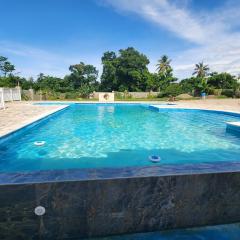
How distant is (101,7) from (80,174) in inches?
568

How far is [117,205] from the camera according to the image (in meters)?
2.32

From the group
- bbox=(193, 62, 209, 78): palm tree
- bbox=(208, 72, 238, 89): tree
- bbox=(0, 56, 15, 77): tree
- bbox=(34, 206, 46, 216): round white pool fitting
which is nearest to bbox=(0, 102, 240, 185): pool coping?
bbox=(34, 206, 46, 216): round white pool fitting

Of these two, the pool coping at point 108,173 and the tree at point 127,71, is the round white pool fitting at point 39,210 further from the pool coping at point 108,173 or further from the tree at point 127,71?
the tree at point 127,71

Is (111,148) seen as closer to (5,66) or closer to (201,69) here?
(5,66)

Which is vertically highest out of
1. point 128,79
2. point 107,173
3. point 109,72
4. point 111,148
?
point 109,72

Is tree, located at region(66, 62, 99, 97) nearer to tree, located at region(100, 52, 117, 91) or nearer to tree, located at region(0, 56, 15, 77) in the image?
tree, located at region(100, 52, 117, 91)

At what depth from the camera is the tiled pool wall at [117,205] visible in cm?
214

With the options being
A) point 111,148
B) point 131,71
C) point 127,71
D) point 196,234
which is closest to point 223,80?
point 131,71

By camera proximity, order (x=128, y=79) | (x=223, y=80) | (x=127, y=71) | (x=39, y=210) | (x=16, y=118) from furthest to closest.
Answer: (x=128, y=79)
(x=127, y=71)
(x=223, y=80)
(x=16, y=118)
(x=39, y=210)

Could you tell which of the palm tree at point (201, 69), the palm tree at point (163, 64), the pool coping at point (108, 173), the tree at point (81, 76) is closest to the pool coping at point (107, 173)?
the pool coping at point (108, 173)

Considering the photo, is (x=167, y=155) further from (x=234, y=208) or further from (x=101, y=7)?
(x=101, y=7)

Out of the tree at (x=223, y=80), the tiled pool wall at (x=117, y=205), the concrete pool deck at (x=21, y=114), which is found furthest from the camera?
the tree at (x=223, y=80)

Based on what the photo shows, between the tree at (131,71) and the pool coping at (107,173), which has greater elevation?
the tree at (131,71)

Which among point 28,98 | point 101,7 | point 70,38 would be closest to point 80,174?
point 101,7
